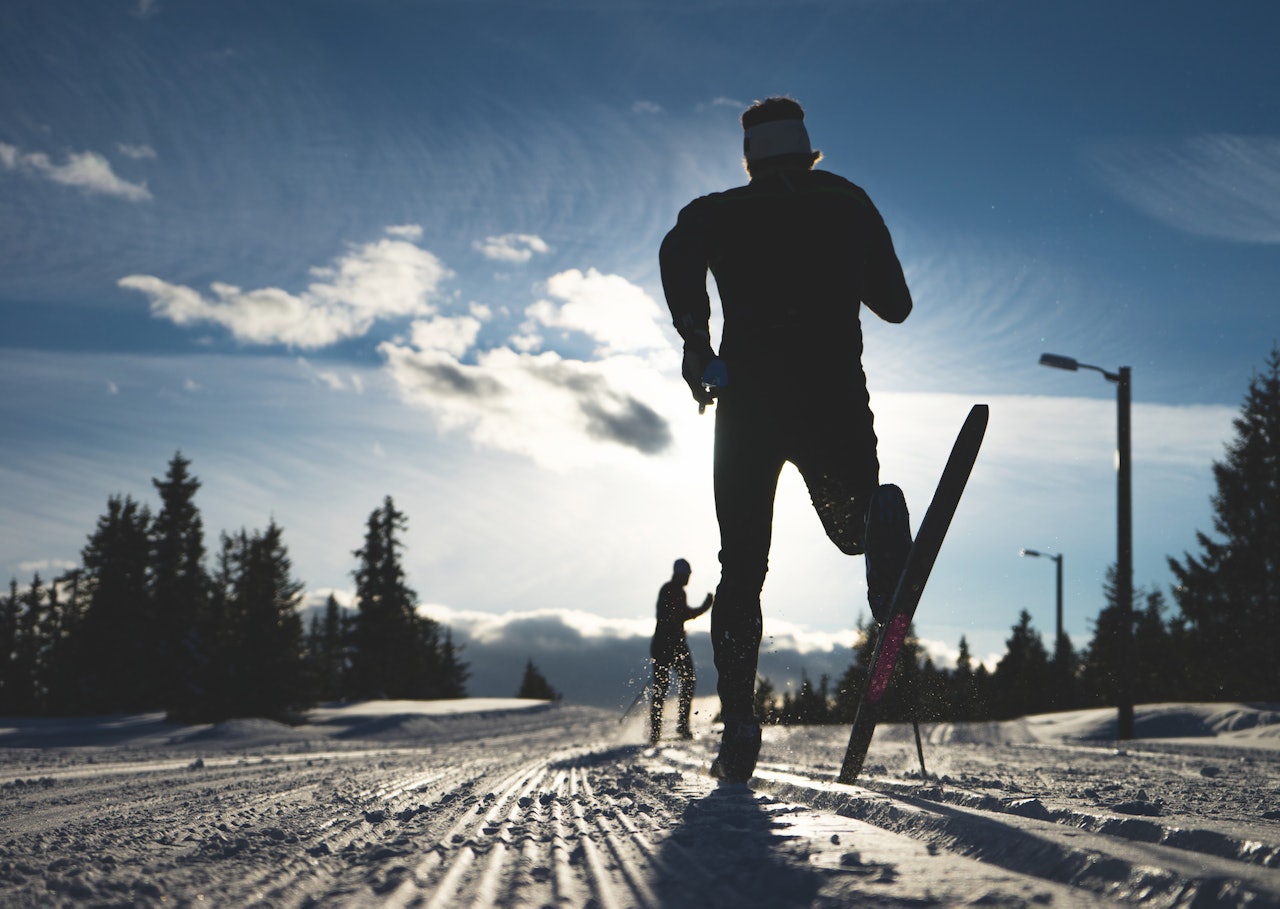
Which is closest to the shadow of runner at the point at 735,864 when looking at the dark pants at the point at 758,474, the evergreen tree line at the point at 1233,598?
the dark pants at the point at 758,474

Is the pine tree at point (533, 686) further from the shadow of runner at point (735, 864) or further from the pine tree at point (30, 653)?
the shadow of runner at point (735, 864)

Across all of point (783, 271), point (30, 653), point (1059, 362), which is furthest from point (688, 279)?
point (30, 653)

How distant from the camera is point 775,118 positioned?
336 cm

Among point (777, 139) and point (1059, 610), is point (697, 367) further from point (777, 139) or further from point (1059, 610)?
point (1059, 610)

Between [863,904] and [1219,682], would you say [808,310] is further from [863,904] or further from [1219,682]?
[1219,682]

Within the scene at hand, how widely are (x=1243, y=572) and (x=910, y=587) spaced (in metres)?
34.9

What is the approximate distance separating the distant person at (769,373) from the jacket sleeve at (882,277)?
0.02 meters

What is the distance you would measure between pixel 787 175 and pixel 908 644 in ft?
5.40

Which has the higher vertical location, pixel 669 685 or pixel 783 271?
pixel 783 271

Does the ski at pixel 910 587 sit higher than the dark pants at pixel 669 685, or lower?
higher

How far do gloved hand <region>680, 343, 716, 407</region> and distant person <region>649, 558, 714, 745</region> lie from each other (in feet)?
25.0

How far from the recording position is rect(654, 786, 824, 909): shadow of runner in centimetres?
122

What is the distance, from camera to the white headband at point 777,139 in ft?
10.9

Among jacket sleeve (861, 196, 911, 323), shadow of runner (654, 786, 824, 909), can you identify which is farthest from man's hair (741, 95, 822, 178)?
shadow of runner (654, 786, 824, 909)
